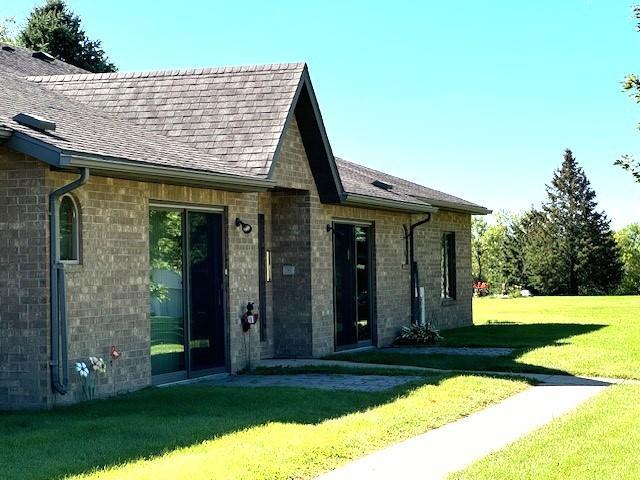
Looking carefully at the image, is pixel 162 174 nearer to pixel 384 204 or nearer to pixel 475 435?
pixel 475 435

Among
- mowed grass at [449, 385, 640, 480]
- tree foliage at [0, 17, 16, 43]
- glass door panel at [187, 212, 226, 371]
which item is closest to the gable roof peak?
glass door panel at [187, 212, 226, 371]

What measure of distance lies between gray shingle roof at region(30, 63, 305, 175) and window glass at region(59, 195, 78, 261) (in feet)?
11.9

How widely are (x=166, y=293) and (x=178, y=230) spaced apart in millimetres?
880

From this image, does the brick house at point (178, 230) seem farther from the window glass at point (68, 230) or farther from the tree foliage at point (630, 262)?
the tree foliage at point (630, 262)

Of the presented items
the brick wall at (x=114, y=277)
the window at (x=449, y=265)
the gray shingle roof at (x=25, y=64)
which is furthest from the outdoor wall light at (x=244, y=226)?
the window at (x=449, y=265)

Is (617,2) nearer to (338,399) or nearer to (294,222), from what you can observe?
(294,222)

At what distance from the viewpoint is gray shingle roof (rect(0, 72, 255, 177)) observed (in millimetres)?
11706

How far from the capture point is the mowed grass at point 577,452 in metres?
7.91

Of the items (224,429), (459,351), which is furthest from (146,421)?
(459,351)

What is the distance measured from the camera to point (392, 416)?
1050 centimetres

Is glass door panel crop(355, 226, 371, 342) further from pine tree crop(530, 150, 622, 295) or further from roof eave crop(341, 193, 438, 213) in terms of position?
pine tree crop(530, 150, 622, 295)

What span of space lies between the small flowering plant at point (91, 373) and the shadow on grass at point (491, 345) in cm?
578

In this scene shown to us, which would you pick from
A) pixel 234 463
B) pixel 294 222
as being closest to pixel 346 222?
pixel 294 222

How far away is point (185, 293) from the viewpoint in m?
14.2
